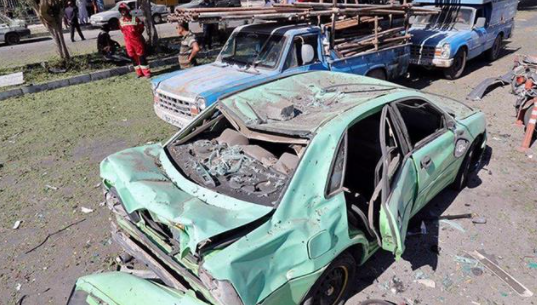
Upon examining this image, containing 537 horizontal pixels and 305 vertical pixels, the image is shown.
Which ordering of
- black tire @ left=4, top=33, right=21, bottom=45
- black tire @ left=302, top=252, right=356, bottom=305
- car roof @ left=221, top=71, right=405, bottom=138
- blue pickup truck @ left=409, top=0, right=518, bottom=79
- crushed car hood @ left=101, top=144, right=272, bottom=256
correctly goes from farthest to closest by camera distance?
1. black tire @ left=4, top=33, right=21, bottom=45
2. blue pickup truck @ left=409, top=0, right=518, bottom=79
3. car roof @ left=221, top=71, right=405, bottom=138
4. black tire @ left=302, top=252, right=356, bottom=305
5. crushed car hood @ left=101, top=144, right=272, bottom=256

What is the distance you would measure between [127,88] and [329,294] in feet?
27.6

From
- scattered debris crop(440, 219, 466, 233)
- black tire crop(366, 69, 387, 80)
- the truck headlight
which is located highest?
the truck headlight

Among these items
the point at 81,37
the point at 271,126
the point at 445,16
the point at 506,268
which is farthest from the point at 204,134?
the point at 81,37

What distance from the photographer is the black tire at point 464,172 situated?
4.64 meters

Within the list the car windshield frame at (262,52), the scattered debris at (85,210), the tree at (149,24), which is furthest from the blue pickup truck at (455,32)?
the tree at (149,24)

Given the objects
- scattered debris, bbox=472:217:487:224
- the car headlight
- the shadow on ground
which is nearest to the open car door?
the shadow on ground

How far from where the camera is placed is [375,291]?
11.2ft

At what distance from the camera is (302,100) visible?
3.82m

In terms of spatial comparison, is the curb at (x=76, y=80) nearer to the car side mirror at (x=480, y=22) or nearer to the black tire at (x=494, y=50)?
the car side mirror at (x=480, y=22)

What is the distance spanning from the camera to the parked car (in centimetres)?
1725

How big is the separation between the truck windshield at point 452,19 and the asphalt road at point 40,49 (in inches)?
471

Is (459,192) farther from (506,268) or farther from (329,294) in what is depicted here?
(329,294)

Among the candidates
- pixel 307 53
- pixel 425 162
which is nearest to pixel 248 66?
pixel 307 53

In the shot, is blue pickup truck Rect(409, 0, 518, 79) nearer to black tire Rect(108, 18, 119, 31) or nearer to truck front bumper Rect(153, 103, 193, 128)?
truck front bumper Rect(153, 103, 193, 128)
